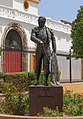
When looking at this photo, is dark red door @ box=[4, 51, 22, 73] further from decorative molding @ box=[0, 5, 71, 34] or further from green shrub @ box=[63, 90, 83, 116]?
green shrub @ box=[63, 90, 83, 116]

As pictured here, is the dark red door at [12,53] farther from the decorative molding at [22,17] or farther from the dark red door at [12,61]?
the decorative molding at [22,17]

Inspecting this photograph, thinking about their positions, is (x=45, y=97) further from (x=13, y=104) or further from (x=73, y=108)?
(x=13, y=104)

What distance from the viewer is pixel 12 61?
22469 mm

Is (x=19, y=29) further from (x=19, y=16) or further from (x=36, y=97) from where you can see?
(x=36, y=97)

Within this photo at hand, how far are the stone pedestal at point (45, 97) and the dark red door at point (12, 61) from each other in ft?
42.2

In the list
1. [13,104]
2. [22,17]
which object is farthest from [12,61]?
[13,104]

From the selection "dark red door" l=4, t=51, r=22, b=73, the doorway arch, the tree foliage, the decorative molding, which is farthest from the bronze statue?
the tree foliage

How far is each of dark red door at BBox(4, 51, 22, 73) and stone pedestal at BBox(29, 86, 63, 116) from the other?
1287cm

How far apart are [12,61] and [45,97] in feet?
46.2

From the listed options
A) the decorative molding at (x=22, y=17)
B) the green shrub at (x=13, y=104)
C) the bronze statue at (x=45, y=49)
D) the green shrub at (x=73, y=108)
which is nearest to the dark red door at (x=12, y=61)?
the decorative molding at (x=22, y=17)

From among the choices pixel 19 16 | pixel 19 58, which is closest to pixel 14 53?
pixel 19 58

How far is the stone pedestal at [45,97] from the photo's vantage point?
335 inches

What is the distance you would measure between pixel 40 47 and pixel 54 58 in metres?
0.43

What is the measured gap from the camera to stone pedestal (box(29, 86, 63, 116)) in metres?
8.51
